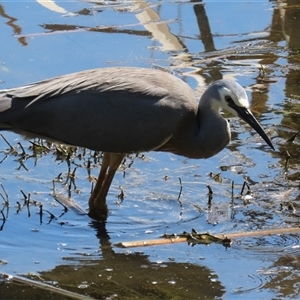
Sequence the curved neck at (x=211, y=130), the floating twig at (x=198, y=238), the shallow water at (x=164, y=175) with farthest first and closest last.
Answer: the curved neck at (x=211, y=130) → the floating twig at (x=198, y=238) → the shallow water at (x=164, y=175)

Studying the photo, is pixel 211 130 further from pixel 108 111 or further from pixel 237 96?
pixel 108 111

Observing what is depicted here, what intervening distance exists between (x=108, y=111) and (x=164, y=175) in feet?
2.84

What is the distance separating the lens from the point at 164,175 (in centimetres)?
708

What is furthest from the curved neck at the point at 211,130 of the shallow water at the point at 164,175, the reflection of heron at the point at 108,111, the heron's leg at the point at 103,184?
the heron's leg at the point at 103,184

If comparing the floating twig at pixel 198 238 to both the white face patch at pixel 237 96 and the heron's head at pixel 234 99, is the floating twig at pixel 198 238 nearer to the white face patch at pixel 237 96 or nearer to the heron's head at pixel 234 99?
the heron's head at pixel 234 99

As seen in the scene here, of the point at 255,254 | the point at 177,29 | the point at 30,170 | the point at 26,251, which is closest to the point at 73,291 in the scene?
the point at 26,251

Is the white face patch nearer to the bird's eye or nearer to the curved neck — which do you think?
the bird's eye

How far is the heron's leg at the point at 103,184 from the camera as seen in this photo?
6469 mm

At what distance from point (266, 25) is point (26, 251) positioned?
564 cm

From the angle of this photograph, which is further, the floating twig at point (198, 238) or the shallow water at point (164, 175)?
the floating twig at point (198, 238)

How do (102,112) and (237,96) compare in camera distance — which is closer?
(237,96)

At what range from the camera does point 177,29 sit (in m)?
10.3

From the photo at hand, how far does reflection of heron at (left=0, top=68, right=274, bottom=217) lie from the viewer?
6449mm

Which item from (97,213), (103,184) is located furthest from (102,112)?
(97,213)
